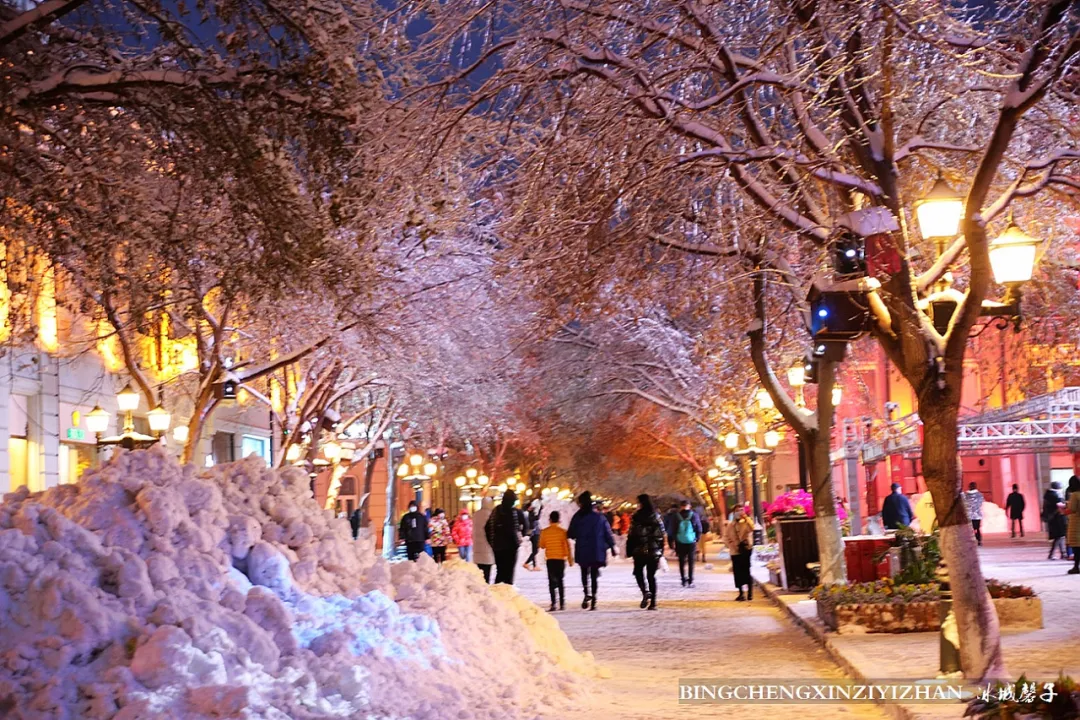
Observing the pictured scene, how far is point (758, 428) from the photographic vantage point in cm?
3953

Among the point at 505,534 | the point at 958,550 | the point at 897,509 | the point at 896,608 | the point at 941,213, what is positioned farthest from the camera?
the point at 897,509

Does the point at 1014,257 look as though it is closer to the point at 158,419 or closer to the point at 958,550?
the point at 958,550

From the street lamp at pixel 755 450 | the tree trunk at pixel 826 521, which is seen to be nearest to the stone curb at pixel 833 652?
the tree trunk at pixel 826 521

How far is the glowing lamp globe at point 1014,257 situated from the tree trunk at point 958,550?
1.11 meters

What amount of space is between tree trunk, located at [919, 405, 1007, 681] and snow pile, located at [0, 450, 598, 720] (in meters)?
3.25

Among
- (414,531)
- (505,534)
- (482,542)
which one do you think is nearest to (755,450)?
(414,531)

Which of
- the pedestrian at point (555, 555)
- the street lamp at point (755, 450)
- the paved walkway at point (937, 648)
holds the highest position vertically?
the street lamp at point (755, 450)

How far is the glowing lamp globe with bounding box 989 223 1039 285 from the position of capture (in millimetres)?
10797

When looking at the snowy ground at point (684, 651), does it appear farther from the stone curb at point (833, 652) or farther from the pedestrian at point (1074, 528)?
the pedestrian at point (1074, 528)

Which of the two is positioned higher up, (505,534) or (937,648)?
(505,534)

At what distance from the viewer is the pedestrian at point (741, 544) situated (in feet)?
79.8

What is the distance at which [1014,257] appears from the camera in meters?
10.8

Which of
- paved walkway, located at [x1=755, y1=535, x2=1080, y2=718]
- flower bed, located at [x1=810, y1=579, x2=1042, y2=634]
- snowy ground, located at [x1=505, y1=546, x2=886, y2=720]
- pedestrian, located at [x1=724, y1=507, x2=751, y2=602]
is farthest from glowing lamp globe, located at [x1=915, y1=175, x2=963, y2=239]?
pedestrian, located at [x1=724, y1=507, x2=751, y2=602]

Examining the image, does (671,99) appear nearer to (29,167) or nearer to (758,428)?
(29,167)
